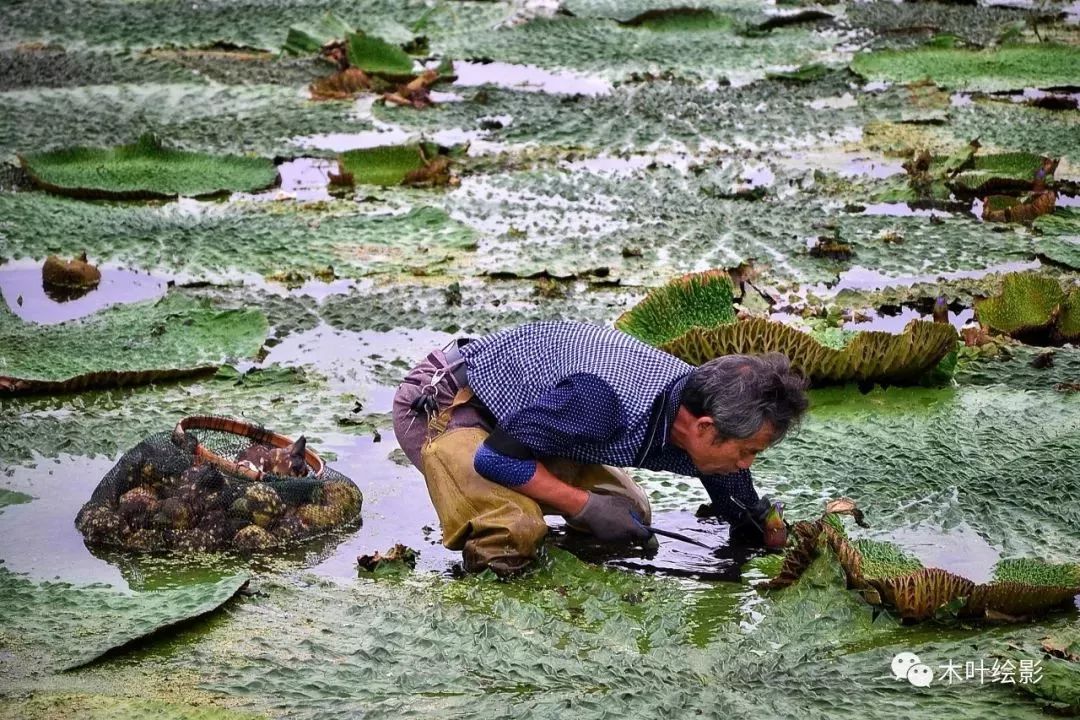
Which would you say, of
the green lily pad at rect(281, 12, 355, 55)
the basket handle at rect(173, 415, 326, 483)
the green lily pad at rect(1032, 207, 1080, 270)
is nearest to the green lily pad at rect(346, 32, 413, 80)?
the green lily pad at rect(281, 12, 355, 55)

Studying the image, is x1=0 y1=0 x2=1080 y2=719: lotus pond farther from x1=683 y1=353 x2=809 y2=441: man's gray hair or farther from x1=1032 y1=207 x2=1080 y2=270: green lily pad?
x1=683 y1=353 x2=809 y2=441: man's gray hair

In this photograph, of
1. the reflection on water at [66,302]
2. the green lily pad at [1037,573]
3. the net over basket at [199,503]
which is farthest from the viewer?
the reflection on water at [66,302]

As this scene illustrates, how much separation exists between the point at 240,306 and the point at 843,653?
3187 mm

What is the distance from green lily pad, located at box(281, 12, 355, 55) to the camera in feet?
32.4

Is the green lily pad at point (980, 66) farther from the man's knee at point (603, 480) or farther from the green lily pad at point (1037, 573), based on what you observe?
the green lily pad at point (1037, 573)

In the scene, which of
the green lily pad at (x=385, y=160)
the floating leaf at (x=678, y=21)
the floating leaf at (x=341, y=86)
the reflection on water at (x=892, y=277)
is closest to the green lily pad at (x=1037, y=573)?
the reflection on water at (x=892, y=277)

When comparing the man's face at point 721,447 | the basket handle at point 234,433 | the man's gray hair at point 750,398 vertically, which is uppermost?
the man's gray hair at point 750,398

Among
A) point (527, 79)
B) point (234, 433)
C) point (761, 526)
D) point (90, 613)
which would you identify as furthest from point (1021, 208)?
point (90, 613)

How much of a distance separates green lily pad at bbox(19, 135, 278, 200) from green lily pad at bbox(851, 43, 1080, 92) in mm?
3968

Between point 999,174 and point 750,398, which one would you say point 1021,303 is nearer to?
point 999,174

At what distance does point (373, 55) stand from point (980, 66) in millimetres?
3754

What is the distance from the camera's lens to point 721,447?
3.71 metres

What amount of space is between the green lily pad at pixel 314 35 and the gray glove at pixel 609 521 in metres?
6.42

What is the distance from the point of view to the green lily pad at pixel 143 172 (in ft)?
23.6
